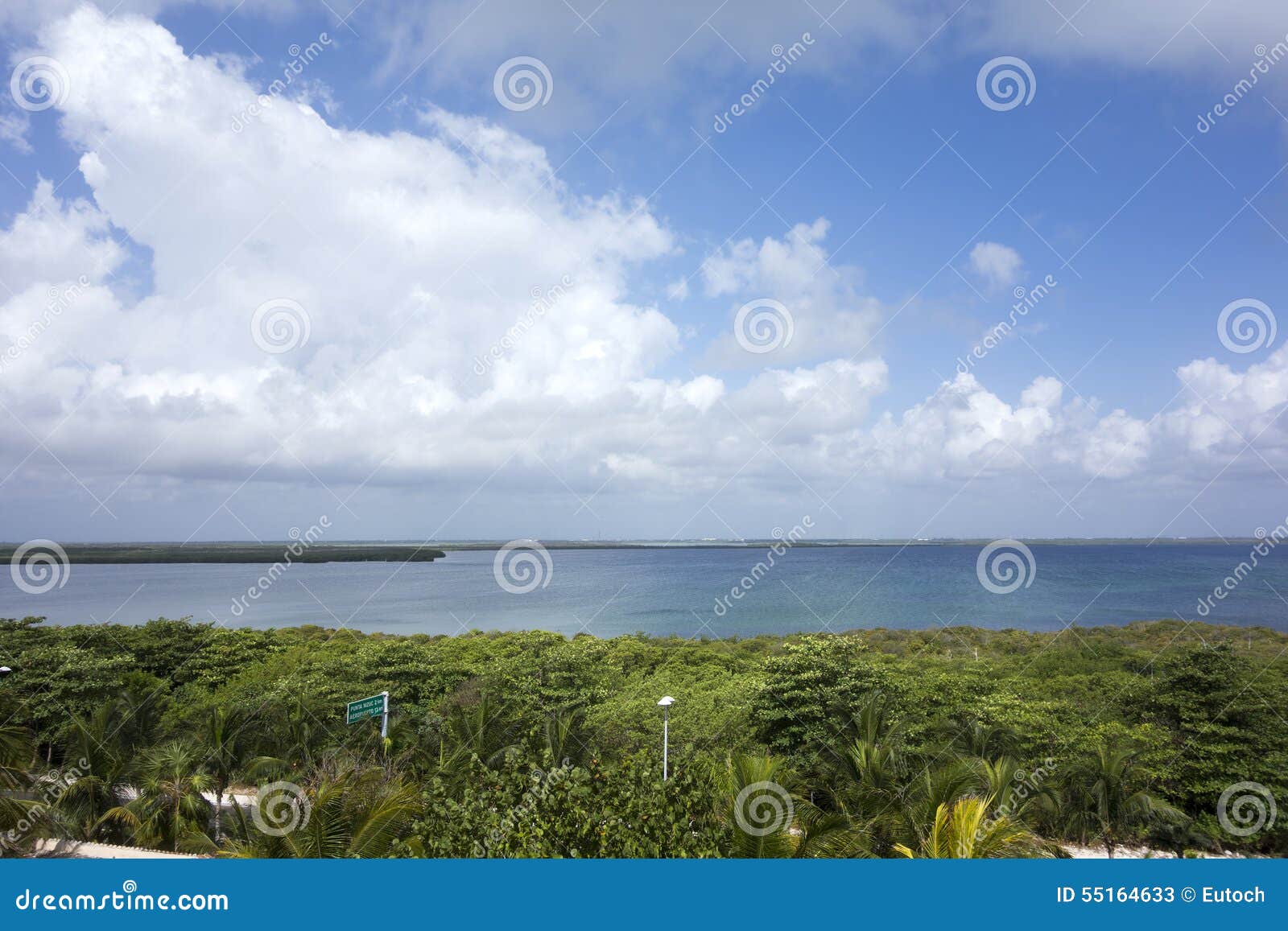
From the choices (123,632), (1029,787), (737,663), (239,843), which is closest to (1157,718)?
(1029,787)

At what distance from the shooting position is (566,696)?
1847 cm

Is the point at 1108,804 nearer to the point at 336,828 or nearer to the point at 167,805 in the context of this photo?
the point at 336,828

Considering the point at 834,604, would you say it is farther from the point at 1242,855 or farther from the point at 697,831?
the point at 697,831

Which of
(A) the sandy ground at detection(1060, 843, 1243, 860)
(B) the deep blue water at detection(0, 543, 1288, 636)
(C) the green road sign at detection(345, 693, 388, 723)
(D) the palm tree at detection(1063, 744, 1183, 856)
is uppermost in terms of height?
(B) the deep blue water at detection(0, 543, 1288, 636)

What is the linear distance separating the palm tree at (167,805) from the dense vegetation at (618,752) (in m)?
0.04

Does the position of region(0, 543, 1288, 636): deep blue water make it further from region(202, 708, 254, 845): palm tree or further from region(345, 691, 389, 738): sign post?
region(345, 691, 389, 738): sign post

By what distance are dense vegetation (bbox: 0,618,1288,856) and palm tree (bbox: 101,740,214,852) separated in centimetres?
4

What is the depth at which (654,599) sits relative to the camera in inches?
2953

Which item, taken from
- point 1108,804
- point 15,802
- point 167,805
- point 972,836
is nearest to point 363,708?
point 167,805

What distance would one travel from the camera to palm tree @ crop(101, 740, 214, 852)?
10.9 metres

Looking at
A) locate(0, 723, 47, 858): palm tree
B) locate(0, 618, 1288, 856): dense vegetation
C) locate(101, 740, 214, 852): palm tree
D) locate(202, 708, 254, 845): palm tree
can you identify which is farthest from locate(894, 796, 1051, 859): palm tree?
locate(202, 708, 254, 845): palm tree

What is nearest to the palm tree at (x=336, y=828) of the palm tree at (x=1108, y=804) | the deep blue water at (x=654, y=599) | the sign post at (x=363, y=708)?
the sign post at (x=363, y=708)

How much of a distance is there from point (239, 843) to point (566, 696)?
1143 centimetres

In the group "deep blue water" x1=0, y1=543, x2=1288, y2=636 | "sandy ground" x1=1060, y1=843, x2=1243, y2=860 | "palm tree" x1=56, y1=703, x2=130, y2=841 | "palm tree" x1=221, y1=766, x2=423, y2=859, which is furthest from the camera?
"deep blue water" x1=0, y1=543, x2=1288, y2=636
